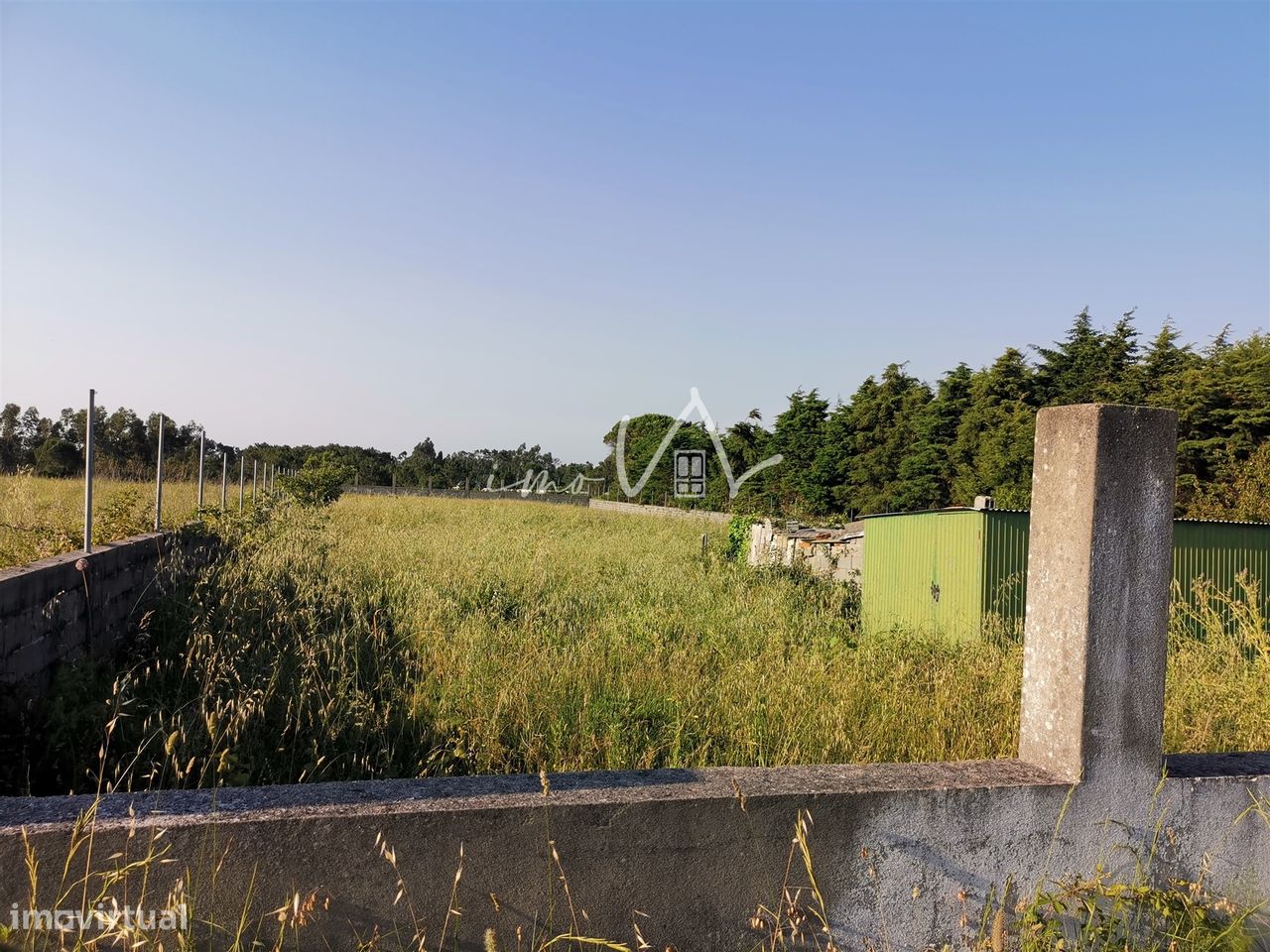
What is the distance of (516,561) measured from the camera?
12.0 metres

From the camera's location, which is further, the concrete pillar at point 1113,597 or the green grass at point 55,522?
the green grass at point 55,522

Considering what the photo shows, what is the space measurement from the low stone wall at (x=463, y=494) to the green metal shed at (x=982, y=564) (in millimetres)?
33459

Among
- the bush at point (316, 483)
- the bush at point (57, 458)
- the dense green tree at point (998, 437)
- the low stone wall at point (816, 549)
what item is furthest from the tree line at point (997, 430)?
the bush at point (57, 458)

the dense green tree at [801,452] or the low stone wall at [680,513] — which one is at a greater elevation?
the dense green tree at [801,452]

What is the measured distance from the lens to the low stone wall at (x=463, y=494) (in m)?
45.7

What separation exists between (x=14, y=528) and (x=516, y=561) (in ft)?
20.8

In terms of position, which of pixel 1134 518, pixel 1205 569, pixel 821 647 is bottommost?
pixel 821 647

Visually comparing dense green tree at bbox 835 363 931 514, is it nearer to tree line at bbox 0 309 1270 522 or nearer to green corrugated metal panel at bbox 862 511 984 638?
tree line at bbox 0 309 1270 522

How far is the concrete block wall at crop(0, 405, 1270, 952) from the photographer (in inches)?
85.3

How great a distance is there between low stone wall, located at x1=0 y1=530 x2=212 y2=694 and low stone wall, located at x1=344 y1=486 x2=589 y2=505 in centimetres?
3398

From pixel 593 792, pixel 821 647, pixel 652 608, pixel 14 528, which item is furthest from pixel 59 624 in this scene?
pixel 821 647

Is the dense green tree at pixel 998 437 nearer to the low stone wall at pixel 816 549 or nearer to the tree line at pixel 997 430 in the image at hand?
the tree line at pixel 997 430

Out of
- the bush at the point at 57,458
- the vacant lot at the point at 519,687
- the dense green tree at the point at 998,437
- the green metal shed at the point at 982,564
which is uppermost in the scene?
the dense green tree at the point at 998,437

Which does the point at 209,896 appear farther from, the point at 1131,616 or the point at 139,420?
the point at 139,420
